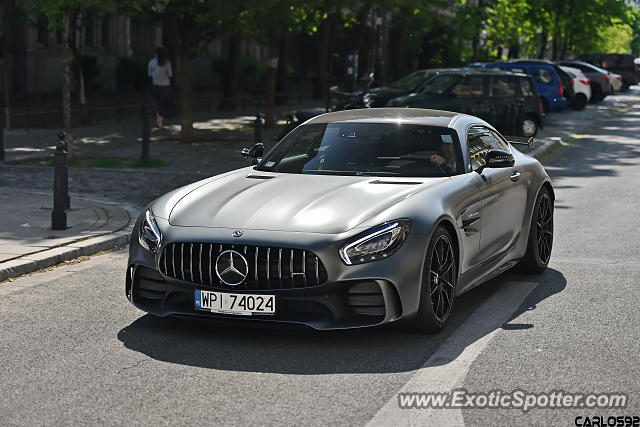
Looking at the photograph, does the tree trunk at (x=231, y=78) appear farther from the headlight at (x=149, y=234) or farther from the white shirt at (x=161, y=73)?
the headlight at (x=149, y=234)

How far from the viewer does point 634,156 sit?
2417 centimetres

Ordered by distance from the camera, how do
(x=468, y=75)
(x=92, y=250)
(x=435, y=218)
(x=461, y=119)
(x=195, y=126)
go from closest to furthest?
1. (x=435, y=218)
2. (x=461, y=119)
3. (x=92, y=250)
4. (x=468, y=75)
5. (x=195, y=126)

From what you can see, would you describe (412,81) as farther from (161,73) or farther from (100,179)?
(100,179)

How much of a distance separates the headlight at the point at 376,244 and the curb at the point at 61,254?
3705mm

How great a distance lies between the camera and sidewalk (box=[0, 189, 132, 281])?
10.4 metres

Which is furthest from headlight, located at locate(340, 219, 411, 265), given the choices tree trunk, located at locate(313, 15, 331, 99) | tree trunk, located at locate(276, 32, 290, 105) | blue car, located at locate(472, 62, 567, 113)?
tree trunk, located at locate(313, 15, 331, 99)

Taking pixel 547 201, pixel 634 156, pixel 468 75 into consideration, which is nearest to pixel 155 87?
pixel 468 75

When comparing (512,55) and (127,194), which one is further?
(512,55)

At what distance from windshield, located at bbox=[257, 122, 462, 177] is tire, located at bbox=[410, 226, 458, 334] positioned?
0.76 meters

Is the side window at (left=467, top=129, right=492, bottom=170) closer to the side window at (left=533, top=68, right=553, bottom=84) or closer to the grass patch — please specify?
the grass patch

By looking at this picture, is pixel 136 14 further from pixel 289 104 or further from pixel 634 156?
pixel 289 104

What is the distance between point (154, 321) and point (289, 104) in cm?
3464

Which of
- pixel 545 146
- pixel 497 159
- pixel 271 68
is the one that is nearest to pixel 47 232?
pixel 497 159

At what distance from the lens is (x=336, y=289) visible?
7.11 metres
